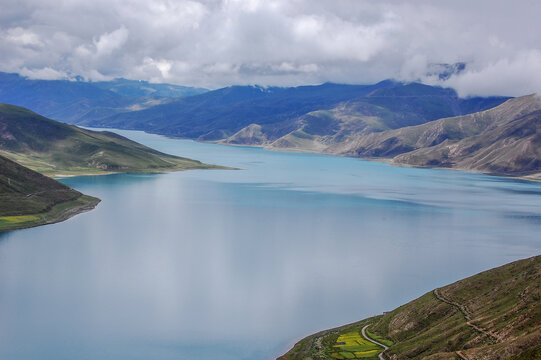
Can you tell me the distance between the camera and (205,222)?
13412 centimetres

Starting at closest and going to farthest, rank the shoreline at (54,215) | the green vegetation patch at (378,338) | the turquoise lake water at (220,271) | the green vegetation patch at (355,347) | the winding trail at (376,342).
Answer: the winding trail at (376,342) < the green vegetation patch at (355,347) < the green vegetation patch at (378,338) < the turquoise lake water at (220,271) < the shoreline at (54,215)

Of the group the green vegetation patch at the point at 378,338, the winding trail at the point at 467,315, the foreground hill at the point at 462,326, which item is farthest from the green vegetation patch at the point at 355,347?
the winding trail at the point at 467,315

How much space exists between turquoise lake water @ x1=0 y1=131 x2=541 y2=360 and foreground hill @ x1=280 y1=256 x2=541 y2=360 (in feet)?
A: 18.1

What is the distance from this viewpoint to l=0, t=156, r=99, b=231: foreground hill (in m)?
126

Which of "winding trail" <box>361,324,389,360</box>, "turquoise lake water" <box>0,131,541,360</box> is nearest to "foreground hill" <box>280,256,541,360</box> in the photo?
"winding trail" <box>361,324,389,360</box>

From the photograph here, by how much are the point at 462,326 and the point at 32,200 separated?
115690 millimetres

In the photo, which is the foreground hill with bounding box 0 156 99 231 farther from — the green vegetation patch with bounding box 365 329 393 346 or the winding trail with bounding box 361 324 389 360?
the green vegetation patch with bounding box 365 329 393 346

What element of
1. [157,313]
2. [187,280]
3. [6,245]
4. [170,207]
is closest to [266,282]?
[187,280]

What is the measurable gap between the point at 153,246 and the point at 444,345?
2609 inches

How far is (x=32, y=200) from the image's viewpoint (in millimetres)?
139500

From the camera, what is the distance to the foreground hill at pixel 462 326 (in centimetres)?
4806

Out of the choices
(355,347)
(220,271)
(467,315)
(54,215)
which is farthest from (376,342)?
(54,215)

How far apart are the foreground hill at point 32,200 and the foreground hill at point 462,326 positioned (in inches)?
3346

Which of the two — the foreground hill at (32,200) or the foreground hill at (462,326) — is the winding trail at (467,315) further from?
the foreground hill at (32,200)
